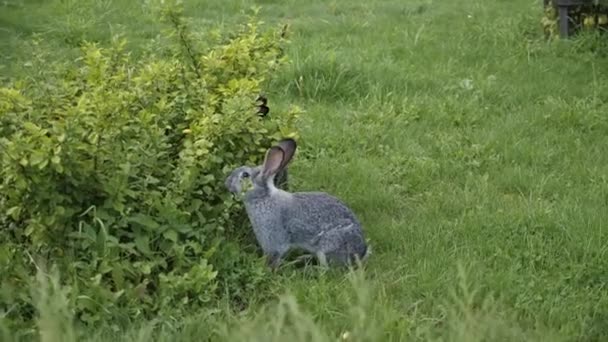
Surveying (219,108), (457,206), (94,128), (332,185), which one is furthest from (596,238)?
(94,128)

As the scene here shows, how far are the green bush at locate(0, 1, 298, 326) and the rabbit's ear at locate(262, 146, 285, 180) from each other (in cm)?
22

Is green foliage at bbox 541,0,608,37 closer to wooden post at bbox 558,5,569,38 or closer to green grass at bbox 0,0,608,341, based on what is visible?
wooden post at bbox 558,5,569,38

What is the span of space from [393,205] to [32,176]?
7.05ft

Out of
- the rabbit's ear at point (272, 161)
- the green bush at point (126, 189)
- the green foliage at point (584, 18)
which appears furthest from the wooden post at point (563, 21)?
the rabbit's ear at point (272, 161)

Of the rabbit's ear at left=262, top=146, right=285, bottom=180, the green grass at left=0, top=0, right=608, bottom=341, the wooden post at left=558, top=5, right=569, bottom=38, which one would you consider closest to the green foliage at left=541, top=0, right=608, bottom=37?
the wooden post at left=558, top=5, right=569, bottom=38

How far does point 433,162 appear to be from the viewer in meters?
5.97

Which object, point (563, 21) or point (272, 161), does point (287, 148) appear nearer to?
point (272, 161)

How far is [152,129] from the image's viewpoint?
4473 mm

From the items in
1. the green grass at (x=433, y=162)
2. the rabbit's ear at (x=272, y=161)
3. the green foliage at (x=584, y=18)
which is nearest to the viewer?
the green grass at (x=433, y=162)

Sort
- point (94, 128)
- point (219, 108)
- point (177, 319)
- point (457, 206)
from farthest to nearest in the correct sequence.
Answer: point (457, 206) < point (219, 108) < point (94, 128) < point (177, 319)

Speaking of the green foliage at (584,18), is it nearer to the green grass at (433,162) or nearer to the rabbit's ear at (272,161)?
the green grass at (433,162)

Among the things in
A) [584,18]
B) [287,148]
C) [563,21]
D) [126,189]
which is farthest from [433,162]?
[584,18]

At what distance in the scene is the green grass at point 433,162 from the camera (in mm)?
3885

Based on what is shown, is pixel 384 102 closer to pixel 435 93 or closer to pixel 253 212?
pixel 435 93
